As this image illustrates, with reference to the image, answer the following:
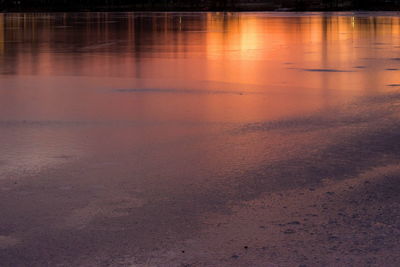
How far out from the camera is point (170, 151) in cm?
609

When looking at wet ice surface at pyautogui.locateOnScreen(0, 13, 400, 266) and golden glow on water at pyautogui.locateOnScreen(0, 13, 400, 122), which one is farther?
golden glow on water at pyautogui.locateOnScreen(0, 13, 400, 122)

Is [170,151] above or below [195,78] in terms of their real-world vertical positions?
below

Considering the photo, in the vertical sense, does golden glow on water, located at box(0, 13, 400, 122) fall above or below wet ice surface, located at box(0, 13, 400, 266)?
above

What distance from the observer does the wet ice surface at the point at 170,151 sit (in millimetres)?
3875

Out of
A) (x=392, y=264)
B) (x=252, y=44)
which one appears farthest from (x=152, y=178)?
(x=252, y=44)

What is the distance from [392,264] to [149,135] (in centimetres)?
371

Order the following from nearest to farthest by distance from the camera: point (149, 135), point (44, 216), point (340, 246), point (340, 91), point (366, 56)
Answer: point (340, 246) < point (44, 216) < point (149, 135) < point (340, 91) < point (366, 56)

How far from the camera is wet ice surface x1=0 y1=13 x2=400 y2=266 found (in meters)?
3.88

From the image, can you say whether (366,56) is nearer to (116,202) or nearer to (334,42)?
(334,42)

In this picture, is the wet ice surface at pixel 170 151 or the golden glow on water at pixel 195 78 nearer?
the wet ice surface at pixel 170 151

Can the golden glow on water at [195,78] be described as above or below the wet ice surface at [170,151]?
above

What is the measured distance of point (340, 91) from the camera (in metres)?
9.75

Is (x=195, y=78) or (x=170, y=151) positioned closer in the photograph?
(x=170, y=151)

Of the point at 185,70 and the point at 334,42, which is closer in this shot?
the point at 185,70
